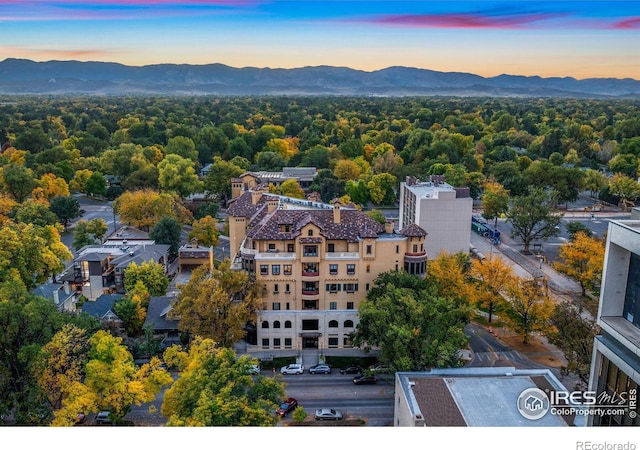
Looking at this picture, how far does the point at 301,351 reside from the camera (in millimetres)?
20969

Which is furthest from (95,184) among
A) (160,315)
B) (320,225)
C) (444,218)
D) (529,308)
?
(529,308)

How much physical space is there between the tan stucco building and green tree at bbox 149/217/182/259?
37.9 feet

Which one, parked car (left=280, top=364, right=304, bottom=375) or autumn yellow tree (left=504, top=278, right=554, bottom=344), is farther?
autumn yellow tree (left=504, top=278, right=554, bottom=344)

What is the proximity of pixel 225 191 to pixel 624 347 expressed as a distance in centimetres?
4181

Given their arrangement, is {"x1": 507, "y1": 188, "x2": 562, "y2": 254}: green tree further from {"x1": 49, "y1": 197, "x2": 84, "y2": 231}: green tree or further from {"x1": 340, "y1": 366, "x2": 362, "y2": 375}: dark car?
{"x1": 49, "y1": 197, "x2": 84, "y2": 231}: green tree

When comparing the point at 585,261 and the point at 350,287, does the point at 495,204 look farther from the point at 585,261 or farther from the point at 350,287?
the point at 350,287

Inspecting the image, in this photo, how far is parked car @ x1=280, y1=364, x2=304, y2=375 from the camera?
19181 mm

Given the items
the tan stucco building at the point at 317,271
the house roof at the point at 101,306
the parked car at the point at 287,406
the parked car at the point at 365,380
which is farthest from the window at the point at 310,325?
the house roof at the point at 101,306

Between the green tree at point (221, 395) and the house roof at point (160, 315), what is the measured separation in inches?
311

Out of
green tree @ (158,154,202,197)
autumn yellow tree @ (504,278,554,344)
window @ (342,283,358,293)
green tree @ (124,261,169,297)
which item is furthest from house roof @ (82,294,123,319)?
green tree @ (158,154,202,197)

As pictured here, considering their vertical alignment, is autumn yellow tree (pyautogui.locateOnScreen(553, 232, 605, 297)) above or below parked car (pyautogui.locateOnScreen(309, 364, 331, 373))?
above

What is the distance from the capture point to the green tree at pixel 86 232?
32.4m

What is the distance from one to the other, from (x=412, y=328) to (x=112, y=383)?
9.05 m
